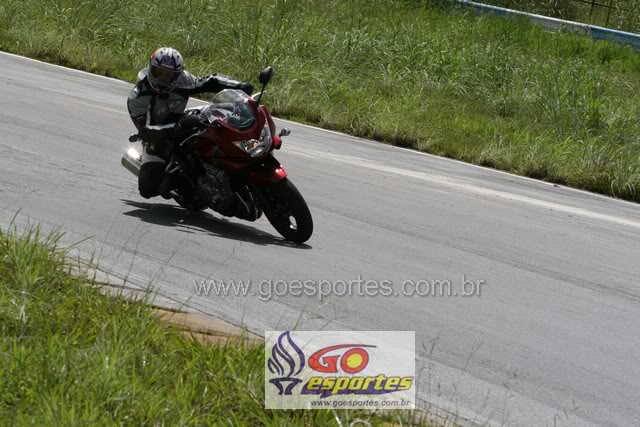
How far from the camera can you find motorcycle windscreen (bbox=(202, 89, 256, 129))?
29.3 ft

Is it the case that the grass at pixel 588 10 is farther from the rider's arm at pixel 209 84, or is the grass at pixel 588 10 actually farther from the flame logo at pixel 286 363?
the flame logo at pixel 286 363

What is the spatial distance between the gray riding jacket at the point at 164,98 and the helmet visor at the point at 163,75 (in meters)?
0.15

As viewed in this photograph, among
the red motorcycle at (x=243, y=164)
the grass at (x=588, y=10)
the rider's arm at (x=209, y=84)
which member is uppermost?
the rider's arm at (x=209, y=84)

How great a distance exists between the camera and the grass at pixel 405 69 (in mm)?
16797

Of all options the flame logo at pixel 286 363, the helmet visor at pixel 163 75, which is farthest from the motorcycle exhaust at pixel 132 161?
the flame logo at pixel 286 363

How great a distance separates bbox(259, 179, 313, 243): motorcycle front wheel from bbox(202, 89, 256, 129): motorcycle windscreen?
0.55 metres

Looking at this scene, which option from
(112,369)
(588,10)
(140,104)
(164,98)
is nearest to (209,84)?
(164,98)

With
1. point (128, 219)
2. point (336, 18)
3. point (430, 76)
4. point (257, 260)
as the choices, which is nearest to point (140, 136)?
point (128, 219)

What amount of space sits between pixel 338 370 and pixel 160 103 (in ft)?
15.5

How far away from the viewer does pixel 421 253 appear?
9391 mm

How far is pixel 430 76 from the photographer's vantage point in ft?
71.4

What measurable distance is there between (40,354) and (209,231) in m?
4.27

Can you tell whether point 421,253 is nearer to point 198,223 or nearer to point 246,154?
point 246,154

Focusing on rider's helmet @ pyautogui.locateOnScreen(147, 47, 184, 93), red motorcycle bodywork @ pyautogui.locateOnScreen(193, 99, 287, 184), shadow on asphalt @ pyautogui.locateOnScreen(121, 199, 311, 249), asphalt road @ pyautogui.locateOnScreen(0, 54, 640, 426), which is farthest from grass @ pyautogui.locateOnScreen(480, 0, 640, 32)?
red motorcycle bodywork @ pyautogui.locateOnScreen(193, 99, 287, 184)
